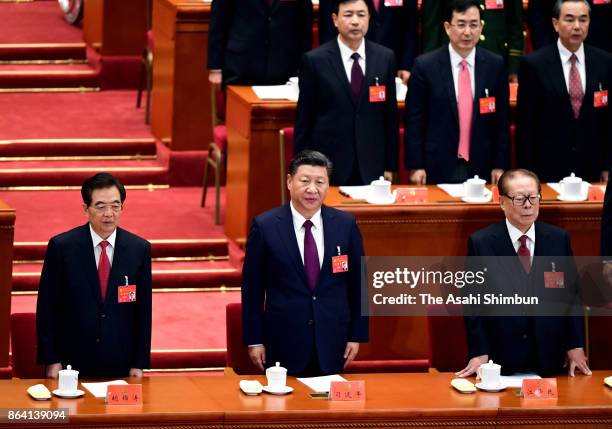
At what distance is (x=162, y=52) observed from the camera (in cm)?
863

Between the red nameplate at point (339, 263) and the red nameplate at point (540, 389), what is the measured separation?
83 cm

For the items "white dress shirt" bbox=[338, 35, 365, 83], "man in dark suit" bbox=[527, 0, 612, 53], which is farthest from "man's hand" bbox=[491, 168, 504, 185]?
"man in dark suit" bbox=[527, 0, 612, 53]

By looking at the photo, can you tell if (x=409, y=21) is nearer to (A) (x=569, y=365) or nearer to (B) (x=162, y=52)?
(B) (x=162, y=52)

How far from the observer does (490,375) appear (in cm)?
547

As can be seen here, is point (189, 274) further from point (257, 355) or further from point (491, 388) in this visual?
point (491, 388)

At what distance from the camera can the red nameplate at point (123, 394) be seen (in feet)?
16.9

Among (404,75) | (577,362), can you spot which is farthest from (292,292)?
(404,75)

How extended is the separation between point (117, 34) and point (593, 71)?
341cm

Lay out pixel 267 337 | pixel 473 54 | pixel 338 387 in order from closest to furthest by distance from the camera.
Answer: pixel 338 387
pixel 267 337
pixel 473 54

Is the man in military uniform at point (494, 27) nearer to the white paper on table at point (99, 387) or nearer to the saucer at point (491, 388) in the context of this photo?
the saucer at point (491, 388)

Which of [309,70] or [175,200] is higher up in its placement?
[309,70]

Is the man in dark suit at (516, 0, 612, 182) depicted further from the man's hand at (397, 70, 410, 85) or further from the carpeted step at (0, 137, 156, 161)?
the carpeted step at (0, 137, 156, 161)

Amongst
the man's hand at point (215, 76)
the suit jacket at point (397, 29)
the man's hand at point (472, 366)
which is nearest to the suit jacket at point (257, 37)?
the man's hand at point (215, 76)

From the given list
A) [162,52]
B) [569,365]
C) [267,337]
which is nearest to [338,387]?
[267,337]
